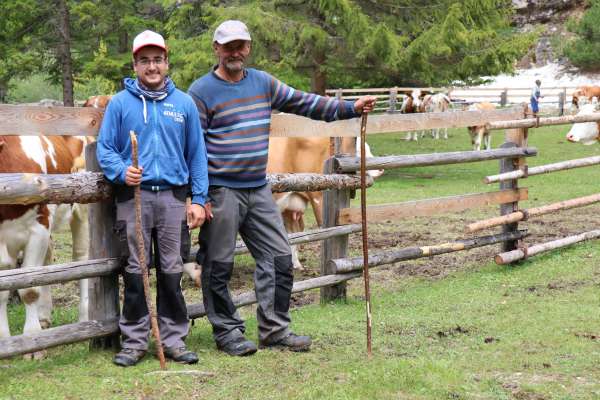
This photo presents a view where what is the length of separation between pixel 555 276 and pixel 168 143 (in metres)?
4.63

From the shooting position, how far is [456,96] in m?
42.2

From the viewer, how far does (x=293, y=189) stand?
612cm

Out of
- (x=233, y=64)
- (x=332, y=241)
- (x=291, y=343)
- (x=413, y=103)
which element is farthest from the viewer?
(x=413, y=103)

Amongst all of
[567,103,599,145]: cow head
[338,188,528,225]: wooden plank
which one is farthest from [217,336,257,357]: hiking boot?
[567,103,599,145]: cow head

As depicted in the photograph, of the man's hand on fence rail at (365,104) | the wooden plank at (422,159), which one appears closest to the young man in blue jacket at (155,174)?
the man's hand on fence rail at (365,104)

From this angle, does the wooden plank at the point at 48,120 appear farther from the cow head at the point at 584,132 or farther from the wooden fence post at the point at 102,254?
the cow head at the point at 584,132

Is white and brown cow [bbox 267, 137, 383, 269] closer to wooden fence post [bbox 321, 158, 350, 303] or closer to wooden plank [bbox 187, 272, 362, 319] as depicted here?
wooden fence post [bbox 321, 158, 350, 303]

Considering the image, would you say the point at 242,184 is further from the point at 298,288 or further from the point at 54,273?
the point at 298,288

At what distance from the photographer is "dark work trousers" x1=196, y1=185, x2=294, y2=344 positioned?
515 centimetres

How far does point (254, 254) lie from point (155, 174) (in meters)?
1.01

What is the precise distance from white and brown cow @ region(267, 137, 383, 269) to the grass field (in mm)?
609

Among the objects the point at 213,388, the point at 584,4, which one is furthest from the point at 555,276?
the point at 584,4

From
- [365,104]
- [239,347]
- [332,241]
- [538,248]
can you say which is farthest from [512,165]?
[239,347]

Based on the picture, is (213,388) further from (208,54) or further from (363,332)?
(208,54)
